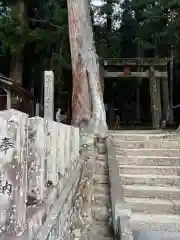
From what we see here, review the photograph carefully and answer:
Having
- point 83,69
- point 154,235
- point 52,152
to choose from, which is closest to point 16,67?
point 83,69

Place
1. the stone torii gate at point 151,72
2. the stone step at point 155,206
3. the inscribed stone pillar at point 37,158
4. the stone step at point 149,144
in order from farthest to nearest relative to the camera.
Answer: the stone torii gate at point 151,72 < the stone step at point 149,144 < the stone step at point 155,206 < the inscribed stone pillar at point 37,158

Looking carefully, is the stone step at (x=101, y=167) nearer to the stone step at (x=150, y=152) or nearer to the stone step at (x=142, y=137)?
the stone step at (x=150, y=152)

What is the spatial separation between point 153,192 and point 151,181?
422 millimetres

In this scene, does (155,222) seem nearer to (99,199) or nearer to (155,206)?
(155,206)

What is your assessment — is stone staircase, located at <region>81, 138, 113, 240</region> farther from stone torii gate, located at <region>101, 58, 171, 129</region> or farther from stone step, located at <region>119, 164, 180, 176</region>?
stone torii gate, located at <region>101, 58, 171, 129</region>

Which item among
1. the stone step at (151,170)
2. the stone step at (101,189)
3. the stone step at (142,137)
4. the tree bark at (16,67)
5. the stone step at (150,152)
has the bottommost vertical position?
the stone step at (101,189)

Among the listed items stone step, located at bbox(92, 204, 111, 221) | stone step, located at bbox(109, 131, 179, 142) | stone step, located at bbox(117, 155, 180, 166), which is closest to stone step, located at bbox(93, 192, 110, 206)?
stone step, located at bbox(92, 204, 111, 221)

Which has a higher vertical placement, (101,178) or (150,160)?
(150,160)

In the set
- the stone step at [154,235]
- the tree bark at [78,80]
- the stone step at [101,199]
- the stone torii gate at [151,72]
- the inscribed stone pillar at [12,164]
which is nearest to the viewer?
the inscribed stone pillar at [12,164]

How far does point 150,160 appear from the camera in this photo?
5.83 m

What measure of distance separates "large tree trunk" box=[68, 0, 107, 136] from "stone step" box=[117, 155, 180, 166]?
2.57 meters

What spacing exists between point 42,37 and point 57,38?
2.38 ft

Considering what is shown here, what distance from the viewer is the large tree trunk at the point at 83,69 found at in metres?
8.54

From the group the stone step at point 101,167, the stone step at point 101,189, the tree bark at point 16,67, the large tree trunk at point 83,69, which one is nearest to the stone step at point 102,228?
the stone step at point 101,189
